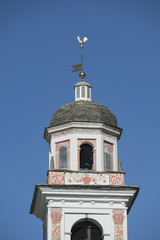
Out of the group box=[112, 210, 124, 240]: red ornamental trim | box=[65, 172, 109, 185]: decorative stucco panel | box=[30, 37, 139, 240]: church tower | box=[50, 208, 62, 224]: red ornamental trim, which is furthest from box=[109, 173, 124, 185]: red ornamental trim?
box=[50, 208, 62, 224]: red ornamental trim

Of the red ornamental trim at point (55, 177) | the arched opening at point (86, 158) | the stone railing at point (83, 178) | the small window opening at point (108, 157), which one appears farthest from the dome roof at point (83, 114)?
the red ornamental trim at point (55, 177)

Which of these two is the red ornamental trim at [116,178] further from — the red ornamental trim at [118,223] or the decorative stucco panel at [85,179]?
the red ornamental trim at [118,223]

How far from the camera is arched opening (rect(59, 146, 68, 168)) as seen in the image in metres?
46.6

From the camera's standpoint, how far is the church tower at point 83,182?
44.8m

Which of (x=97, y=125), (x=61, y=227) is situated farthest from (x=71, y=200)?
(x=97, y=125)

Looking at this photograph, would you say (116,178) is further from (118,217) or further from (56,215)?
(56,215)

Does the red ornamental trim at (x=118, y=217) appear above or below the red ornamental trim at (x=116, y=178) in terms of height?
below

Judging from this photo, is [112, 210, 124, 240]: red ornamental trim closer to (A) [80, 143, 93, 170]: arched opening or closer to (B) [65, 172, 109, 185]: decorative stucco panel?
(B) [65, 172, 109, 185]: decorative stucco panel

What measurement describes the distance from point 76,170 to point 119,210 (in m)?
2.90

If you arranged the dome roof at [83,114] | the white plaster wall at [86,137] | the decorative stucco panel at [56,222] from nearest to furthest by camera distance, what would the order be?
the decorative stucco panel at [56,222]
the white plaster wall at [86,137]
the dome roof at [83,114]

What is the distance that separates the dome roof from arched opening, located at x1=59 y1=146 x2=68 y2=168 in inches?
54.6

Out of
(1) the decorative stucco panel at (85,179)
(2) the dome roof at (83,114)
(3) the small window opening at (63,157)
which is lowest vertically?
(1) the decorative stucco panel at (85,179)

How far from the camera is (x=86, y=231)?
46.0 meters

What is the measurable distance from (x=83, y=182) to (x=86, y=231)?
2522 mm
